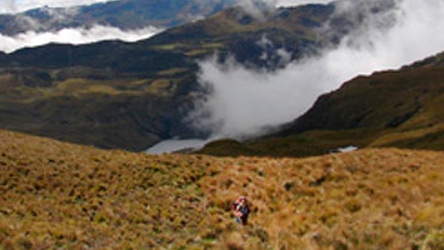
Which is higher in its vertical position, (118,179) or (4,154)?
(4,154)

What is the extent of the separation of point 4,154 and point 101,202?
13853 millimetres

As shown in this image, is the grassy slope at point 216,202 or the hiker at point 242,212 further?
the hiker at point 242,212

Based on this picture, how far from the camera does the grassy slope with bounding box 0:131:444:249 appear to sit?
622 inches

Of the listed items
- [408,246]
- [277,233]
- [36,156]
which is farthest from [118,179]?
[408,246]

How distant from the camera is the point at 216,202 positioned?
25.2 m

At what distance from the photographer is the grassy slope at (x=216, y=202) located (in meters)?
15.8

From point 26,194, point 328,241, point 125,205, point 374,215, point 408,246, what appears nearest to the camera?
point 408,246

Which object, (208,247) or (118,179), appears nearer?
(208,247)

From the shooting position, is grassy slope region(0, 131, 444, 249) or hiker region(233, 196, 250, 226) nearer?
grassy slope region(0, 131, 444, 249)

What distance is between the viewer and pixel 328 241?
14.5 metres

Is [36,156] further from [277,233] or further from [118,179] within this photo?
[277,233]

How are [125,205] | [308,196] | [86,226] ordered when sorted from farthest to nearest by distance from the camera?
[125,205]
[308,196]
[86,226]

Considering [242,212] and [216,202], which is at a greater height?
[216,202]

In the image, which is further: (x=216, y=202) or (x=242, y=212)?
(x=216, y=202)
